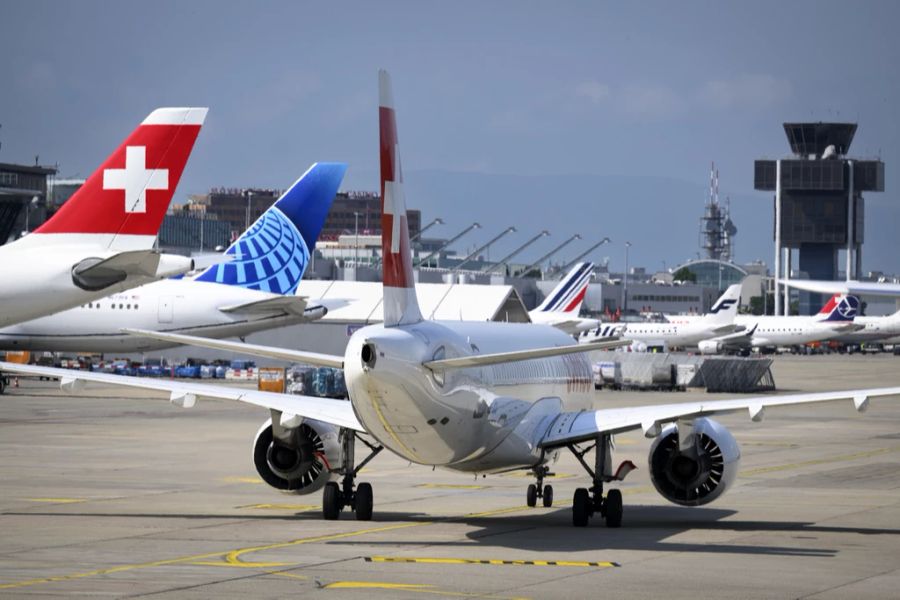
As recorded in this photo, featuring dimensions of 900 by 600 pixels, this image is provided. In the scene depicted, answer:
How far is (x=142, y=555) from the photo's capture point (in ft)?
62.3

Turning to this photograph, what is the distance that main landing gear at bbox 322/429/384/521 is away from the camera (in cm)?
2288

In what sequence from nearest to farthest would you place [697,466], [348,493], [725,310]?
[697,466], [348,493], [725,310]

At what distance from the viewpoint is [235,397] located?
23719 mm

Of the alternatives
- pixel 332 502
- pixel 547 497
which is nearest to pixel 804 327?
pixel 547 497

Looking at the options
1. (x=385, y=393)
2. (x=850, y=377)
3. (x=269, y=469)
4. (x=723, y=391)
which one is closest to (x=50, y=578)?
(x=385, y=393)

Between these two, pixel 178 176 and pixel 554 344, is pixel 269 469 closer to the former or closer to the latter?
pixel 554 344

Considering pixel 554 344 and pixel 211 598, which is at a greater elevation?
pixel 554 344

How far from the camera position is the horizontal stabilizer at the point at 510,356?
18172 mm

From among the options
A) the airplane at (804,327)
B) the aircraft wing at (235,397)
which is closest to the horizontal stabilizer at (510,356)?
the aircraft wing at (235,397)

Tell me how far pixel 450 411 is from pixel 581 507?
13.8 ft

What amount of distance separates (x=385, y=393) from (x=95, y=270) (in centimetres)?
1495

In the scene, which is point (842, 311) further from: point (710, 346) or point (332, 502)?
point (332, 502)

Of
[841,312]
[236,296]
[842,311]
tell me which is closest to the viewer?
[236,296]

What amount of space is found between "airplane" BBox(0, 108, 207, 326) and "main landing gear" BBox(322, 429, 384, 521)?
10393 millimetres
